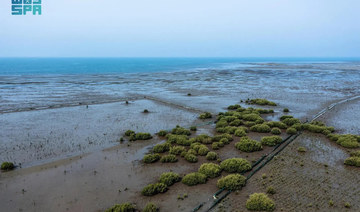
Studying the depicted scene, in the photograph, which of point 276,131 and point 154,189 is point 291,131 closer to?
point 276,131

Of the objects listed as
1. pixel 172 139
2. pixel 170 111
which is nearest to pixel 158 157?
pixel 172 139

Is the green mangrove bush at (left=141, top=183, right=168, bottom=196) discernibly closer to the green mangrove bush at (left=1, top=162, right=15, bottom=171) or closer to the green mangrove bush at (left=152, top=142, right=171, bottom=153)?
the green mangrove bush at (left=152, top=142, right=171, bottom=153)

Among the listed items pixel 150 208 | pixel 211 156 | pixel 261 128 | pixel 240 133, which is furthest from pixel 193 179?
pixel 261 128

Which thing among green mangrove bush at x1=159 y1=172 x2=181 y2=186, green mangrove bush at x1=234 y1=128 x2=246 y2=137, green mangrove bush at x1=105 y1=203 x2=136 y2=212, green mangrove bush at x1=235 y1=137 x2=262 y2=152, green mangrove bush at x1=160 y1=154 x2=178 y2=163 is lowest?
green mangrove bush at x1=105 y1=203 x2=136 y2=212

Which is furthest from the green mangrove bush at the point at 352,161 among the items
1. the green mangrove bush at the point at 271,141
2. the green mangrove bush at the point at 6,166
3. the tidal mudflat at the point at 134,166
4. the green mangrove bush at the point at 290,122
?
Answer: the green mangrove bush at the point at 6,166

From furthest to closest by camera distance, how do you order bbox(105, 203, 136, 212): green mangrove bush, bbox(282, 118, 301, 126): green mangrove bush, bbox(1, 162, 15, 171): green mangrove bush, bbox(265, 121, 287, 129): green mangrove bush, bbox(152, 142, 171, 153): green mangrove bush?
bbox(282, 118, 301, 126): green mangrove bush
bbox(265, 121, 287, 129): green mangrove bush
bbox(152, 142, 171, 153): green mangrove bush
bbox(1, 162, 15, 171): green mangrove bush
bbox(105, 203, 136, 212): green mangrove bush

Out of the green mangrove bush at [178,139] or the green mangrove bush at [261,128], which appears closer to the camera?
the green mangrove bush at [178,139]


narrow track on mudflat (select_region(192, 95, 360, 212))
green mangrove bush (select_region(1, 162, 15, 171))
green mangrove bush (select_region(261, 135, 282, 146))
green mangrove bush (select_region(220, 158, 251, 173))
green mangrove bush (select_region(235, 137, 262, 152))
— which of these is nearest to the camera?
narrow track on mudflat (select_region(192, 95, 360, 212))

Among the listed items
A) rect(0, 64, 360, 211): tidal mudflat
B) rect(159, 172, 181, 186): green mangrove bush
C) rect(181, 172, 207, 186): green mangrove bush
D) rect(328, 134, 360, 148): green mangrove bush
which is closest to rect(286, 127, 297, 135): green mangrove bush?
rect(0, 64, 360, 211): tidal mudflat

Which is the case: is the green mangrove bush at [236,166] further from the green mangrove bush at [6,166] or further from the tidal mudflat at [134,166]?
the green mangrove bush at [6,166]

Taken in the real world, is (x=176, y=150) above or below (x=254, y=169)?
above

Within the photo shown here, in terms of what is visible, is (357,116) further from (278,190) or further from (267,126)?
(278,190)
